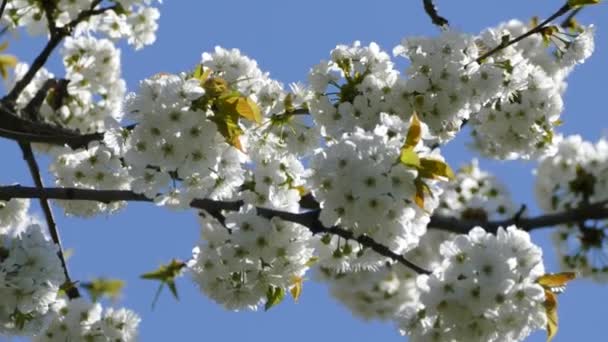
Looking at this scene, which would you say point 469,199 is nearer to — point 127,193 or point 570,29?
point 570,29

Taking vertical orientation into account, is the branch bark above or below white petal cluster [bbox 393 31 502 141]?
below

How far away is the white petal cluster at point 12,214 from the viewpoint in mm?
7156

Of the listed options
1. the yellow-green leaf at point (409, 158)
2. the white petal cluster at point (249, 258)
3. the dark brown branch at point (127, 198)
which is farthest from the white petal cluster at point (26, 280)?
the yellow-green leaf at point (409, 158)

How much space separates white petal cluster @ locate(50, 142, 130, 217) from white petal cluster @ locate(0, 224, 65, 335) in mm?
1279

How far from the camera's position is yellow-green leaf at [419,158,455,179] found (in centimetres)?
485

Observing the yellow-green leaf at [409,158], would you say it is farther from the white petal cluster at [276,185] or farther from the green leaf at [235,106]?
the white petal cluster at [276,185]

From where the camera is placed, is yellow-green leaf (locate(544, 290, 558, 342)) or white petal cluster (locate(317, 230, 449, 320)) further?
white petal cluster (locate(317, 230, 449, 320))

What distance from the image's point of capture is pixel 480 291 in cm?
468

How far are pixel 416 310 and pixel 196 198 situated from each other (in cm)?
122

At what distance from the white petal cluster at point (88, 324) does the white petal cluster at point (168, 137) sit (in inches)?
55.3

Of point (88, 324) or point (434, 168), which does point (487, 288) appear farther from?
point (88, 324)

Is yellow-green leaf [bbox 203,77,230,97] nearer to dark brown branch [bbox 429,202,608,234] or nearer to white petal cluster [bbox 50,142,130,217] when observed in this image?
dark brown branch [bbox 429,202,608,234]

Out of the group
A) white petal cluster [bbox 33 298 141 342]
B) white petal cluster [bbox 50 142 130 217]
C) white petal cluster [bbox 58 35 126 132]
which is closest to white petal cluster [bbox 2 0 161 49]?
white petal cluster [bbox 58 35 126 132]

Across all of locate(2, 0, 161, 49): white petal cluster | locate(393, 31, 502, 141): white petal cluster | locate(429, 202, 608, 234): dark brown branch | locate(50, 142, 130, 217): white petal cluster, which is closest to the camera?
locate(429, 202, 608, 234): dark brown branch
